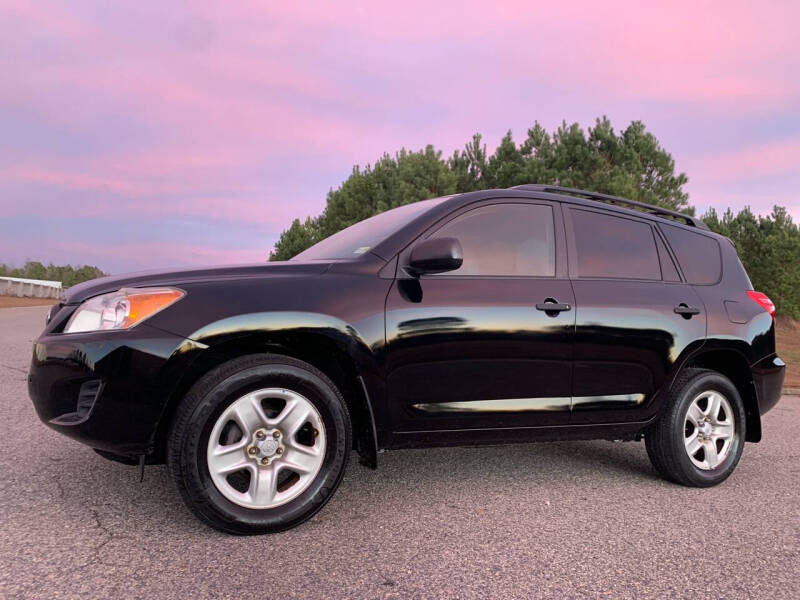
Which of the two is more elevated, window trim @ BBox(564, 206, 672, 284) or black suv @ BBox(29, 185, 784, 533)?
window trim @ BBox(564, 206, 672, 284)

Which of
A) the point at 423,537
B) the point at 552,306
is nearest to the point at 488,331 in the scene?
the point at 552,306

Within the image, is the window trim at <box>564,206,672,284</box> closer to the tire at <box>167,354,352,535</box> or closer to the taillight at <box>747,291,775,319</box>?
the taillight at <box>747,291,775,319</box>

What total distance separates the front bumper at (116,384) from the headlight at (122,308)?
0.06 m

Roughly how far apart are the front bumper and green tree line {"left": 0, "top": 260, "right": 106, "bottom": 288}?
13345 centimetres

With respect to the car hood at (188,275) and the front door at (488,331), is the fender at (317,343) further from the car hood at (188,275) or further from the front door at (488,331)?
the car hood at (188,275)

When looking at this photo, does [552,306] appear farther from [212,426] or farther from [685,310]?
[212,426]

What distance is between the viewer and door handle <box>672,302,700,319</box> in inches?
152

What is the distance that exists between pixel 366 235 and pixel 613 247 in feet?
5.21

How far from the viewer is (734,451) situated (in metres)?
4.00

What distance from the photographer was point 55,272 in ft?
460

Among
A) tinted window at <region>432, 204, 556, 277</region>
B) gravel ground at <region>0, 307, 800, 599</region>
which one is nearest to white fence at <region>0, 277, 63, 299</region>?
gravel ground at <region>0, 307, 800, 599</region>

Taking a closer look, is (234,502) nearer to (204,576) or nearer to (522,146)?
(204,576)

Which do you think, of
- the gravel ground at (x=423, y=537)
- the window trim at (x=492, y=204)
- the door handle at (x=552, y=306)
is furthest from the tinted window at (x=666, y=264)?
the gravel ground at (x=423, y=537)

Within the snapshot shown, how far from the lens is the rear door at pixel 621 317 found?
11.5 ft
